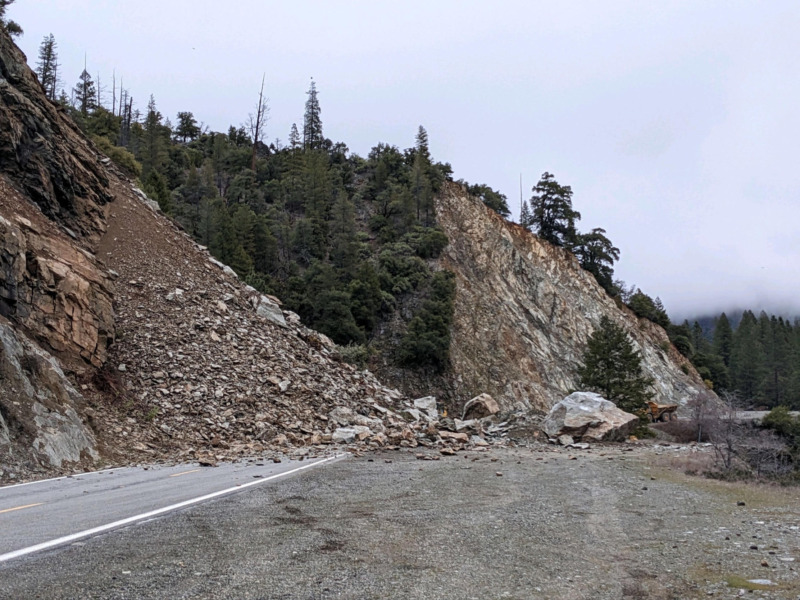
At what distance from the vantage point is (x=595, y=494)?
11.1m

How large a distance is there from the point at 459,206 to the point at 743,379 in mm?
52661

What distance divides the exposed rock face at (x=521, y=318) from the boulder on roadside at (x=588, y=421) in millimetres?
13818

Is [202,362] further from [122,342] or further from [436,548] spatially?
[436,548]

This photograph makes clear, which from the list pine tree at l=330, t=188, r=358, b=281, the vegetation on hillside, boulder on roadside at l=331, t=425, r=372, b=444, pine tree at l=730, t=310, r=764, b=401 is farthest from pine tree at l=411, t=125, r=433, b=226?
pine tree at l=730, t=310, r=764, b=401

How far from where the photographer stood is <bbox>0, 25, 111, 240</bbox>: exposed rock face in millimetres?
23733

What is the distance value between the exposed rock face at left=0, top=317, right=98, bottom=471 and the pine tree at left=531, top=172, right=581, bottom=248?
51.1 metres

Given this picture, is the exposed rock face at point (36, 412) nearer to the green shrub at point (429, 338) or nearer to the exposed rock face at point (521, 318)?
the green shrub at point (429, 338)

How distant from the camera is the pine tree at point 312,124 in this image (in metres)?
78.3

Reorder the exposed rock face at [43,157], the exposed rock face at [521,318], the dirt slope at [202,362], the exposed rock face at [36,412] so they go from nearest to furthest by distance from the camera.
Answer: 1. the exposed rock face at [36,412]
2. the dirt slope at [202,362]
3. the exposed rock face at [43,157]
4. the exposed rock face at [521,318]

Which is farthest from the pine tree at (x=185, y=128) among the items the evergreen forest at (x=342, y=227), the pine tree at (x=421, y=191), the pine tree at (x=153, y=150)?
the pine tree at (x=421, y=191)

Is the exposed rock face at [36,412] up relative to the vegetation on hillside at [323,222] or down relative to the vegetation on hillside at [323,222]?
down

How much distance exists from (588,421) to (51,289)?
70.0ft

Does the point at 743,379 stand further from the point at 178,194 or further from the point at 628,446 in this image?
the point at 178,194

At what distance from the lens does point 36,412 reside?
14.2 metres
